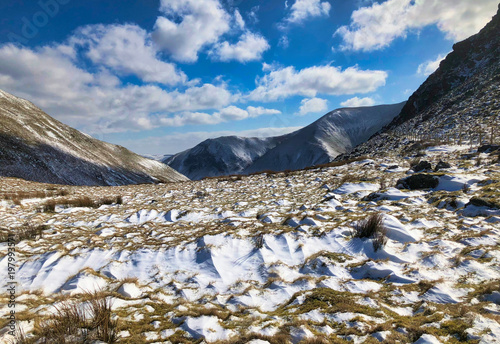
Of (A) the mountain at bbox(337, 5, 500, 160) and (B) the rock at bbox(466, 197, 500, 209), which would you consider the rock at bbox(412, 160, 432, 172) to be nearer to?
(B) the rock at bbox(466, 197, 500, 209)

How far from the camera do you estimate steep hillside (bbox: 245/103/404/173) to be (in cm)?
16588

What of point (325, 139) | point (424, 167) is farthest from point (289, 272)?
point (325, 139)

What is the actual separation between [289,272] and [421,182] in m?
10.2

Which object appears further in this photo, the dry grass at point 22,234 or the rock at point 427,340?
the dry grass at point 22,234

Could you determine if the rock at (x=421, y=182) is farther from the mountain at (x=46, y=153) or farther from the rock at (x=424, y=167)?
the mountain at (x=46, y=153)

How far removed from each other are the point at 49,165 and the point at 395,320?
246 ft

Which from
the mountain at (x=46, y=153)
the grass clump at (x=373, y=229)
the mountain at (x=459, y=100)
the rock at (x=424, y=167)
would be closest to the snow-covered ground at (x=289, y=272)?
the grass clump at (x=373, y=229)

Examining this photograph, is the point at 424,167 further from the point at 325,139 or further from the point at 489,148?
the point at 325,139

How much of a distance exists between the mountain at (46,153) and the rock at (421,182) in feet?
218

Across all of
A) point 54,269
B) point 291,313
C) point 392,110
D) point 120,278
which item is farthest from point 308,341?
point 392,110

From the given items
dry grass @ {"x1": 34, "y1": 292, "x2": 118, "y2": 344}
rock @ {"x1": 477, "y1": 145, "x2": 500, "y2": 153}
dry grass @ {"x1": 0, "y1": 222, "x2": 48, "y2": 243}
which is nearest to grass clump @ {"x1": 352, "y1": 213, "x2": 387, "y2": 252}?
dry grass @ {"x1": 34, "y1": 292, "x2": 118, "y2": 344}

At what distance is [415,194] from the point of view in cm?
1040

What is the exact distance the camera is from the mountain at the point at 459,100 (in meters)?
33.8

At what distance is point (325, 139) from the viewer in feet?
575
